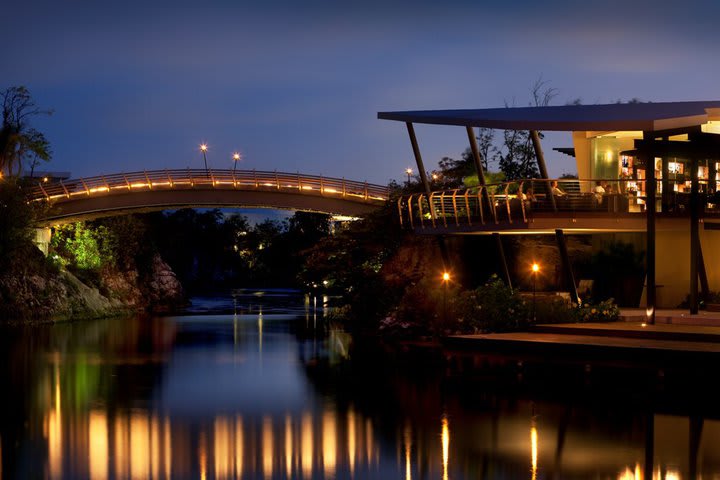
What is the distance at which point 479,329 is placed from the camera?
27.5 meters

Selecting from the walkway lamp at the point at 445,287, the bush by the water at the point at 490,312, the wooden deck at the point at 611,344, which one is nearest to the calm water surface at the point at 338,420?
the wooden deck at the point at 611,344

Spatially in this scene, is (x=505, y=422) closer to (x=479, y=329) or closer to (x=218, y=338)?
(x=479, y=329)

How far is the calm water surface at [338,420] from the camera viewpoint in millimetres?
11805

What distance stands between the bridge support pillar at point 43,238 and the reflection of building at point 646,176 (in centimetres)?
2349

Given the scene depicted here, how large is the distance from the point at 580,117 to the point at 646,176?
12.9 feet

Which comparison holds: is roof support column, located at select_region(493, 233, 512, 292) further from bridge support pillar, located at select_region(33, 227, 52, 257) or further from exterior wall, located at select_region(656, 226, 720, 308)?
bridge support pillar, located at select_region(33, 227, 52, 257)

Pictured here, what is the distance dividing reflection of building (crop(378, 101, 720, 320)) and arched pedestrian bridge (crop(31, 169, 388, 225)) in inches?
741

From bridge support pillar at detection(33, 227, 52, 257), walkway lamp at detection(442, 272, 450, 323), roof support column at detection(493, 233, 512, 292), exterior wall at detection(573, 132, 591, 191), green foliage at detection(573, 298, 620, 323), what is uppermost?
exterior wall at detection(573, 132, 591, 191)

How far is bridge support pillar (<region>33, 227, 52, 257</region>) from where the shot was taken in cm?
5031

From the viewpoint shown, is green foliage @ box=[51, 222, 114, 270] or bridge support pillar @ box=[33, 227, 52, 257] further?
green foliage @ box=[51, 222, 114, 270]

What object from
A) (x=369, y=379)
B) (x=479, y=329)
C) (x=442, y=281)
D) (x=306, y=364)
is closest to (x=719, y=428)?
(x=369, y=379)

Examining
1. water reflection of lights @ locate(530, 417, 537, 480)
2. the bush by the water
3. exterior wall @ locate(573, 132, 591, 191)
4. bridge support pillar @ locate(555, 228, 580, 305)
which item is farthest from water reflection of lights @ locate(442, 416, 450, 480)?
exterior wall @ locate(573, 132, 591, 191)

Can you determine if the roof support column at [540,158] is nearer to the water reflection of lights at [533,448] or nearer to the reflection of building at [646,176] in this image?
the reflection of building at [646,176]

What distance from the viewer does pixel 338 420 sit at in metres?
15.2
